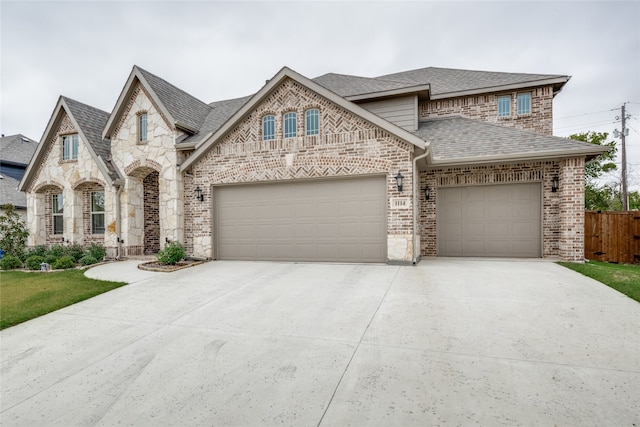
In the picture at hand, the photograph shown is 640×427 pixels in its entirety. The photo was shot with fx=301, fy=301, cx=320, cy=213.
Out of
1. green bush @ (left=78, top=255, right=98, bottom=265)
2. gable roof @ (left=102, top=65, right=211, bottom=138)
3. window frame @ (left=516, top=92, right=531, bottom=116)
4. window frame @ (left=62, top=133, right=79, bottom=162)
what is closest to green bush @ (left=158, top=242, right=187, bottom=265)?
green bush @ (left=78, top=255, right=98, bottom=265)

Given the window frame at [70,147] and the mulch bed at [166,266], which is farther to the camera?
the window frame at [70,147]

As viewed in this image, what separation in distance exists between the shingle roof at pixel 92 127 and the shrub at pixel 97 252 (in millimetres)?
2668

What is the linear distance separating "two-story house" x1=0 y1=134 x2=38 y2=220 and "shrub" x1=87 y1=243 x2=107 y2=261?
26.1 feet

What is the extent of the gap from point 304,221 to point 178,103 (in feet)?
24.4

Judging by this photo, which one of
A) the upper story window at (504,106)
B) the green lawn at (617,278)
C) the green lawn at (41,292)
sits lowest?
the green lawn at (41,292)

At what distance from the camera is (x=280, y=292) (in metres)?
6.09

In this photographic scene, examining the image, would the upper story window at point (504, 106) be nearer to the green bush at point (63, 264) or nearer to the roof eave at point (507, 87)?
the roof eave at point (507, 87)

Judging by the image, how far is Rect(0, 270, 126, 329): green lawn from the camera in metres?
5.48

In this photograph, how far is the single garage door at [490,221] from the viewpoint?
30.3 feet

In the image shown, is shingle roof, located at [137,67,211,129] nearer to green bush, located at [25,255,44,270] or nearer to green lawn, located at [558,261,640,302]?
green bush, located at [25,255,44,270]

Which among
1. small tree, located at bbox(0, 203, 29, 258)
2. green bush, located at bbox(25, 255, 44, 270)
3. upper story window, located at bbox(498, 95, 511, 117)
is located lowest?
green bush, located at bbox(25, 255, 44, 270)

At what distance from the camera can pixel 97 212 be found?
39.7 ft

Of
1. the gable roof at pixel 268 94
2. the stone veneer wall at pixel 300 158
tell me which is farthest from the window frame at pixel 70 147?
the stone veneer wall at pixel 300 158

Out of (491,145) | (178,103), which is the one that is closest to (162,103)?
(178,103)
